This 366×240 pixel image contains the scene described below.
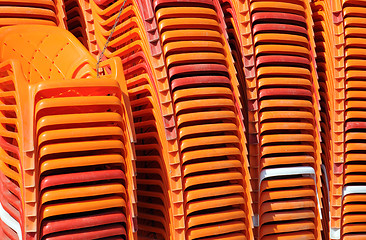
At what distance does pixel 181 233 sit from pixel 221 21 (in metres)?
1.48

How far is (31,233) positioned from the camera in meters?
2.39

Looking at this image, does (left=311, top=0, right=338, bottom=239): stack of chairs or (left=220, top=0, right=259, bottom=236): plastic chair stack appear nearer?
(left=220, top=0, right=259, bottom=236): plastic chair stack

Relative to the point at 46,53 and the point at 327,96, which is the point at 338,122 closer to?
the point at 327,96

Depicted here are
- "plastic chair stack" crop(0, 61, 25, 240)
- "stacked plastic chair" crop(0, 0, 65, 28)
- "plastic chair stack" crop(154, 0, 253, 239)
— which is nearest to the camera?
"plastic chair stack" crop(0, 61, 25, 240)

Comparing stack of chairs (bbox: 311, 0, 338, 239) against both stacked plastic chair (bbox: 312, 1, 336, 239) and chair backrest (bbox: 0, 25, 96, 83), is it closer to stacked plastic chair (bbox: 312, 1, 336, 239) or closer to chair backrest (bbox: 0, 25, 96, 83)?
stacked plastic chair (bbox: 312, 1, 336, 239)

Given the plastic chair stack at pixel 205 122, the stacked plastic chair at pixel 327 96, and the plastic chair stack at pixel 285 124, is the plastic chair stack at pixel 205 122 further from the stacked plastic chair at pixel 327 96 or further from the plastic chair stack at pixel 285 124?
the stacked plastic chair at pixel 327 96

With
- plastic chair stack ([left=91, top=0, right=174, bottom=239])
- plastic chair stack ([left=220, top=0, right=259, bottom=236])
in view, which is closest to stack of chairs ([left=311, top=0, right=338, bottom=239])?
plastic chair stack ([left=220, top=0, right=259, bottom=236])

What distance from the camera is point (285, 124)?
3.60 metres

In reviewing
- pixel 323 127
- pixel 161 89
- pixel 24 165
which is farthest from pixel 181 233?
pixel 323 127

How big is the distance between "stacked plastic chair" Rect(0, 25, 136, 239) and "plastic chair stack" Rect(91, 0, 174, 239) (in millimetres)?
341

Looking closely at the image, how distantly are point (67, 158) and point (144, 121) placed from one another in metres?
0.85

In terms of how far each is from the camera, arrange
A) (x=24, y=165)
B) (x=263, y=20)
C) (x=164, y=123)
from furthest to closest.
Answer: (x=263, y=20) < (x=164, y=123) < (x=24, y=165)

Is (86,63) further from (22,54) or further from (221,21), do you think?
(221,21)

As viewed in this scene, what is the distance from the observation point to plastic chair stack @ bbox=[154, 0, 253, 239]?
306 centimetres
